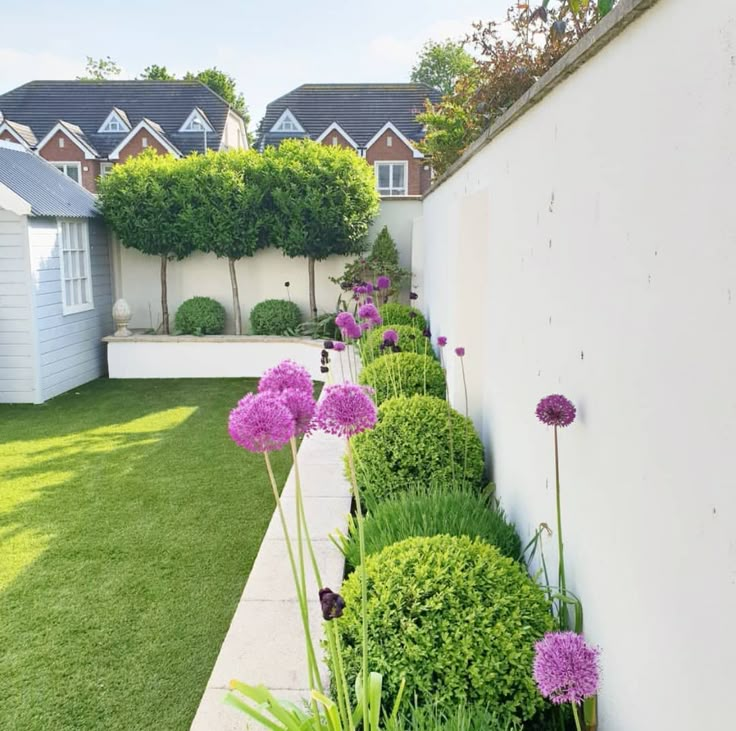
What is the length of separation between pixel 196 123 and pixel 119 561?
983 inches

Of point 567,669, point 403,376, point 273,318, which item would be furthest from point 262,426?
point 273,318

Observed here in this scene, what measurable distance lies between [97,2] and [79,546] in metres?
13.1

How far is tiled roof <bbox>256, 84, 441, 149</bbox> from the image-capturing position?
1073 inches

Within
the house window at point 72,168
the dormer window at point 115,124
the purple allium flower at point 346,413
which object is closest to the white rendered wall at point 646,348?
the purple allium flower at point 346,413

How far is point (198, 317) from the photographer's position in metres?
10.6

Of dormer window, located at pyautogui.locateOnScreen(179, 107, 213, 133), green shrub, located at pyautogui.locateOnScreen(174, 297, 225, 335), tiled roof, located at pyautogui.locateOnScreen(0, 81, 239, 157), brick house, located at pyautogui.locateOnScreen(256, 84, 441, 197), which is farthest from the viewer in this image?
tiled roof, located at pyautogui.locateOnScreen(0, 81, 239, 157)

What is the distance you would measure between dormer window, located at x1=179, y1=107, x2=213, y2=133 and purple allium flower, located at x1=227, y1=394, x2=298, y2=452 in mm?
27007

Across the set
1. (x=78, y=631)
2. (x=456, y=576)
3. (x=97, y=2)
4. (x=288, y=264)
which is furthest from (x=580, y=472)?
(x=97, y=2)

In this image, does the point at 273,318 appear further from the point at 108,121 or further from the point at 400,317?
the point at 108,121

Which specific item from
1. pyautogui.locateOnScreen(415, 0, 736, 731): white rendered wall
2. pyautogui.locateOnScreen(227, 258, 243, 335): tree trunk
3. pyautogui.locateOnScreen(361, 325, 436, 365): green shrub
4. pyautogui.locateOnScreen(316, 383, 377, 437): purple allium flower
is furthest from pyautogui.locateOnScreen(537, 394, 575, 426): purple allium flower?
pyautogui.locateOnScreen(227, 258, 243, 335): tree trunk

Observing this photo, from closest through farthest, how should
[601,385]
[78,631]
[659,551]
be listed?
1. [659,551]
2. [601,385]
3. [78,631]

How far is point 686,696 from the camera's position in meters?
1.29

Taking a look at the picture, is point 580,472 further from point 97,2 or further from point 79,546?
point 97,2

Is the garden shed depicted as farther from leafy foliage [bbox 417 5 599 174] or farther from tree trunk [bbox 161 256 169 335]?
leafy foliage [bbox 417 5 599 174]
